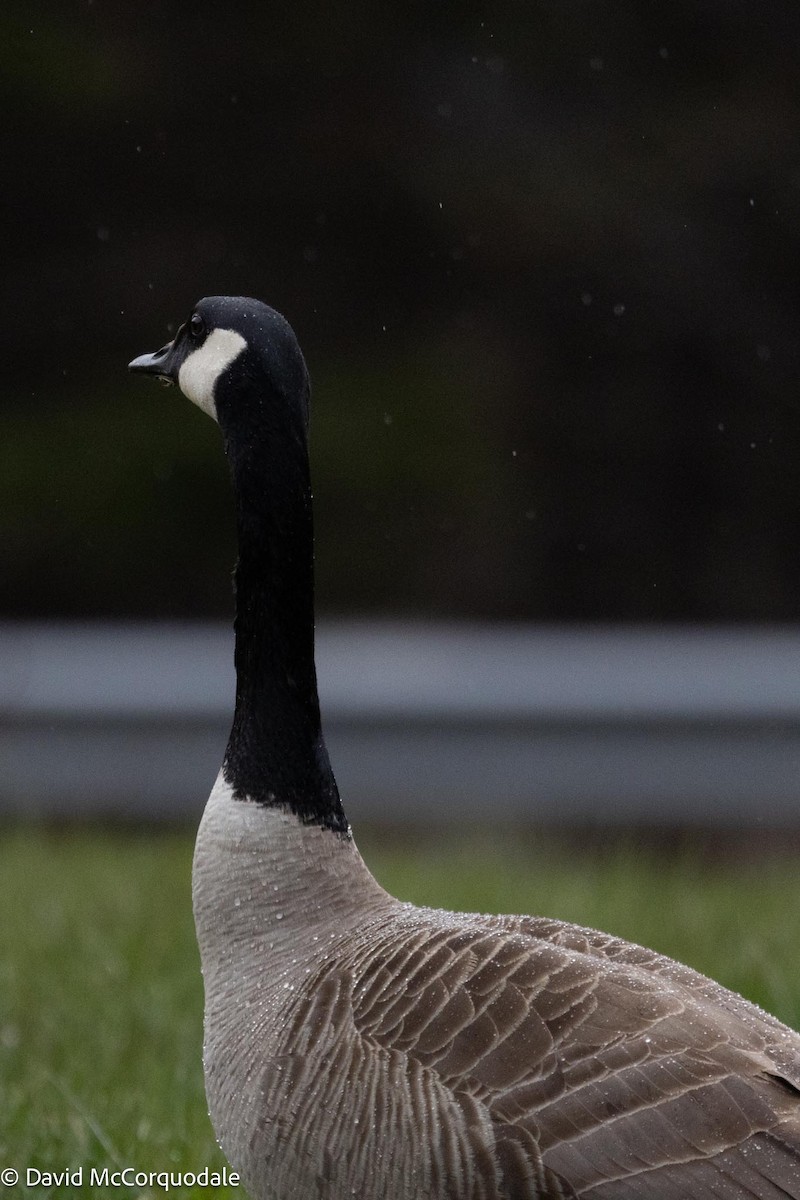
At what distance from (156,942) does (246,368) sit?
101 inches

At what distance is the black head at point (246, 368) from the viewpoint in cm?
257

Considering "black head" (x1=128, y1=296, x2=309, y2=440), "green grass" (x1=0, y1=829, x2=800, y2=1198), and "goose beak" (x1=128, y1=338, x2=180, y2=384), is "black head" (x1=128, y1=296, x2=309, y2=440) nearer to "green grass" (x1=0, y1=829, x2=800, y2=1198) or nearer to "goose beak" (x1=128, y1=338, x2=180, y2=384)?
"goose beak" (x1=128, y1=338, x2=180, y2=384)

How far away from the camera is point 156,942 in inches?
186

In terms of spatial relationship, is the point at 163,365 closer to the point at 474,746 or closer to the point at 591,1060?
the point at 591,1060

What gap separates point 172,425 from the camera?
891cm

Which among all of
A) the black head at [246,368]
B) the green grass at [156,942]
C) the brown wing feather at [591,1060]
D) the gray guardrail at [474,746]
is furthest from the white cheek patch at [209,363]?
the gray guardrail at [474,746]

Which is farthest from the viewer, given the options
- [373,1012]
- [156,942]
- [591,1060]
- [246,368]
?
[156,942]

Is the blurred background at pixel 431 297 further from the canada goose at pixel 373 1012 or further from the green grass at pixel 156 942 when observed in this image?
the canada goose at pixel 373 1012

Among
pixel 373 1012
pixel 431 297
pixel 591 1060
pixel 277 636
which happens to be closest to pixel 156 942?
pixel 277 636

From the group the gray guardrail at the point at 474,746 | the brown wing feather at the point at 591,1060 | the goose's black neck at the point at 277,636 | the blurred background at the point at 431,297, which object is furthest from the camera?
the blurred background at the point at 431,297

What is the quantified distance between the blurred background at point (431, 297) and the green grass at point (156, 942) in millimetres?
2841

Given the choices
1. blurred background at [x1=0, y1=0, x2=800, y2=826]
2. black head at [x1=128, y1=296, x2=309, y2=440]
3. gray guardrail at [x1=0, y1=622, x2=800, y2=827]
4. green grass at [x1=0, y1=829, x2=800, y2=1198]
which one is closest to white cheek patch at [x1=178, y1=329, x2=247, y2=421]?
black head at [x1=128, y1=296, x2=309, y2=440]

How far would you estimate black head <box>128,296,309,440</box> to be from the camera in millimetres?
2572

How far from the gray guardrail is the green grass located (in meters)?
0.27
